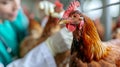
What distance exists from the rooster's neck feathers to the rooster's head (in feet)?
0.03

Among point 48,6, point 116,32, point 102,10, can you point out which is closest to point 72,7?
point 102,10

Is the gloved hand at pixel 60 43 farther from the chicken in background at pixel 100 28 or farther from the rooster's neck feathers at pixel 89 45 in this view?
the rooster's neck feathers at pixel 89 45

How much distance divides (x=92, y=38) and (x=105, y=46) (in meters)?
0.04

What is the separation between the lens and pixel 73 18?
59 centimetres

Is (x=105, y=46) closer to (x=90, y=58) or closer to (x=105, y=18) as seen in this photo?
(x=90, y=58)

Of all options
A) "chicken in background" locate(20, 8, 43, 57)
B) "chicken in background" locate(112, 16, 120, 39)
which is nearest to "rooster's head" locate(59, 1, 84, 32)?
"chicken in background" locate(112, 16, 120, 39)

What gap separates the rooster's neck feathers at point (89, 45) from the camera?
59cm

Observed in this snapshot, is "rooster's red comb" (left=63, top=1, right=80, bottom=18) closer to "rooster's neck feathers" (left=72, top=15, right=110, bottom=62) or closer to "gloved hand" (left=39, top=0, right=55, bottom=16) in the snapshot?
"rooster's neck feathers" (left=72, top=15, right=110, bottom=62)

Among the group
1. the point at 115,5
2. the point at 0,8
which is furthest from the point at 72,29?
the point at 0,8

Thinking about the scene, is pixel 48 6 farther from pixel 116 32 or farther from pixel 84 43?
pixel 84 43

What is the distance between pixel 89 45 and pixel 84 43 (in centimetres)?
1

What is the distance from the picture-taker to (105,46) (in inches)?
23.7

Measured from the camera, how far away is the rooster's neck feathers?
59 cm

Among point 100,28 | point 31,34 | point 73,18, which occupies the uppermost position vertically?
point 73,18
